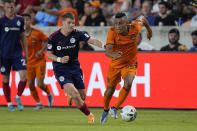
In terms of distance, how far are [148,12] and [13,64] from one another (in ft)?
18.2

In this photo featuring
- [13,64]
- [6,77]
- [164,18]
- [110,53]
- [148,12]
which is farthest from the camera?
[148,12]

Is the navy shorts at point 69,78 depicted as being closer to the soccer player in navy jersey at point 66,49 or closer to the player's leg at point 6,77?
the soccer player in navy jersey at point 66,49

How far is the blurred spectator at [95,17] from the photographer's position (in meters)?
19.4

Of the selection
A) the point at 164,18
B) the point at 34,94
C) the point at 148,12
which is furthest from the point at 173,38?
the point at 34,94

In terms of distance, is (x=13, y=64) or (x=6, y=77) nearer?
(x=13, y=64)

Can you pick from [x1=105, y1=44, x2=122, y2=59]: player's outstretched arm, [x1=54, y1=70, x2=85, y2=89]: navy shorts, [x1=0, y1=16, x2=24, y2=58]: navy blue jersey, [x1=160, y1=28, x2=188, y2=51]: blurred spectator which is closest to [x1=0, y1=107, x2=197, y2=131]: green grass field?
[x1=54, y1=70, x2=85, y2=89]: navy shorts

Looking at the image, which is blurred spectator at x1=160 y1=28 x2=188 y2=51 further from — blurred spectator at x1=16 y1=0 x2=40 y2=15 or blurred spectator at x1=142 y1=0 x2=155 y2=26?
blurred spectator at x1=16 y1=0 x2=40 y2=15

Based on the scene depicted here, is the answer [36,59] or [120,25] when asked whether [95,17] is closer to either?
[36,59]

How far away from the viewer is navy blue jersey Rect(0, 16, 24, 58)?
49.8ft

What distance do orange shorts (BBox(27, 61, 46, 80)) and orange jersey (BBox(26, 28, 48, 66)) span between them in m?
0.12

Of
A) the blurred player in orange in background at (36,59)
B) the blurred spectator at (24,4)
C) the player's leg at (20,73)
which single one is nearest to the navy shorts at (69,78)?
the player's leg at (20,73)

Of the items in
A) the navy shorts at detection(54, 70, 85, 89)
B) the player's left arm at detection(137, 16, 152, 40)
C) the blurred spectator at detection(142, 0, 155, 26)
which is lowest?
the navy shorts at detection(54, 70, 85, 89)

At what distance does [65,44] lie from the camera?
11.9 metres

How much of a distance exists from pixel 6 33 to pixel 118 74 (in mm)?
3970
